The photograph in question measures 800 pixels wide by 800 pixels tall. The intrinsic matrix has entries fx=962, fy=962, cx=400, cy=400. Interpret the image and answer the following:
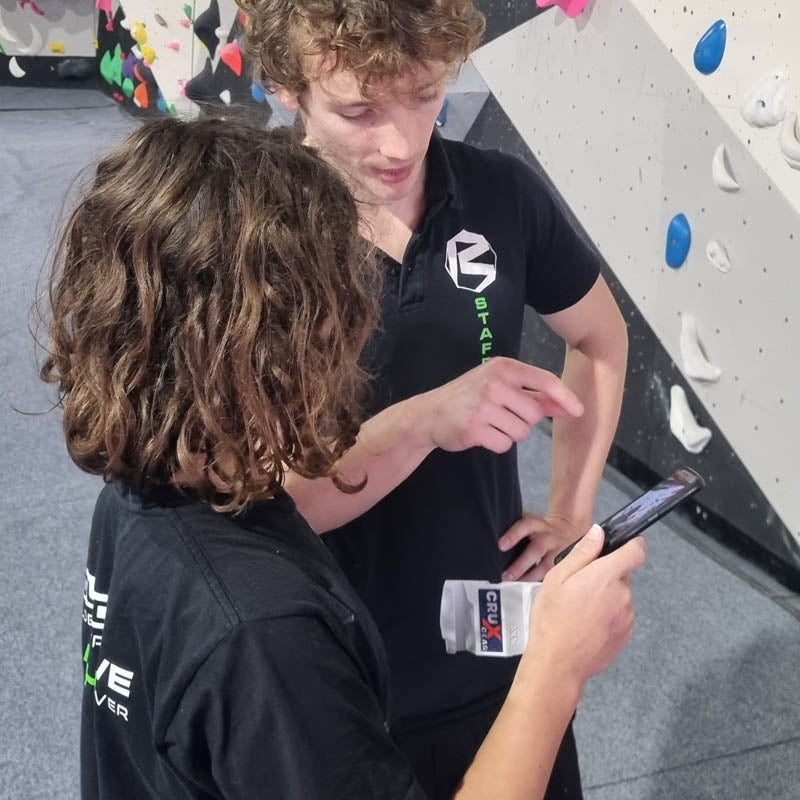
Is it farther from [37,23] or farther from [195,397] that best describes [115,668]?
[37,23]

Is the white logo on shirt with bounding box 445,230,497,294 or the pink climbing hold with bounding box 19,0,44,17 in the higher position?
the white logo on shirt with bounding box 445,230,497,294

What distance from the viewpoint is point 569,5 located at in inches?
91.7

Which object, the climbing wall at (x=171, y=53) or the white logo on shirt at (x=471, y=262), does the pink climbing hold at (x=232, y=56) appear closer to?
the climbing wall at (x=171, y=53)

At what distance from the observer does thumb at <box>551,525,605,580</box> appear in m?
0.74

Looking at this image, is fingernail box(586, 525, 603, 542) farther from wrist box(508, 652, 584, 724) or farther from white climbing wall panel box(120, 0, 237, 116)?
white climbing wall panel box(120, 0, 237, 116)

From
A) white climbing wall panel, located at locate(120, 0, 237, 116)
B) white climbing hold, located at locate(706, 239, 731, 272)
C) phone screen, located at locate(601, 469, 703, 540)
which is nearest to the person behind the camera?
phone screen, located at locate(601, 469, 703, 540)

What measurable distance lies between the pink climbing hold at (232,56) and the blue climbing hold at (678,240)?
89.3 inches

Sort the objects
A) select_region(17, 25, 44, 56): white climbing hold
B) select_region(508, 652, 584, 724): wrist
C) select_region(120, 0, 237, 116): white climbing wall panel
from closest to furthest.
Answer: select_region(508, 652, 584, 724): wrist < select_region(120, 0, 237, 116): white climbing wall panel < select_region(17, 25, 44, 56): white climbing hold

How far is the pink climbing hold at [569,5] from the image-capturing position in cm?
231

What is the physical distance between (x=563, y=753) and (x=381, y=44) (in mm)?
752

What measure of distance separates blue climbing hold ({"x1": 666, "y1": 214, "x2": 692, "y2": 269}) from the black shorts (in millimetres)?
1427

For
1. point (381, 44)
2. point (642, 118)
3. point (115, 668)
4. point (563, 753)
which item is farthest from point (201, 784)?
point (642, 118)

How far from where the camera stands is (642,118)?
7.25ft

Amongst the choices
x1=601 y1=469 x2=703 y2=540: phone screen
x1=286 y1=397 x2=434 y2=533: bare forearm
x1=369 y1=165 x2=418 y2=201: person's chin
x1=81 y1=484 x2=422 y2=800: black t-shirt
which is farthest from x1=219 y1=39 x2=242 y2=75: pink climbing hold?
x1=81 y1=484 x2=422 y2=800: black t-shirt
